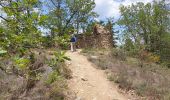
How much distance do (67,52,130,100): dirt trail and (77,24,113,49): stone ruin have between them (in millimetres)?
12728

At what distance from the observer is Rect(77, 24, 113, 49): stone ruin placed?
29875 millimetres

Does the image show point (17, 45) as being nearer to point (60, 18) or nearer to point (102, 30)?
point (102, 30)

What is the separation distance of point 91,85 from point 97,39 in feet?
54.9

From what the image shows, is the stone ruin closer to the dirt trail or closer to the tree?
the tree

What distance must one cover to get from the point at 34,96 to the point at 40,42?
8471mm

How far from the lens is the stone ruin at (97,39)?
29.9m

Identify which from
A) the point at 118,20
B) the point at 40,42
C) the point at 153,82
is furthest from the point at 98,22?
the point at 40,42

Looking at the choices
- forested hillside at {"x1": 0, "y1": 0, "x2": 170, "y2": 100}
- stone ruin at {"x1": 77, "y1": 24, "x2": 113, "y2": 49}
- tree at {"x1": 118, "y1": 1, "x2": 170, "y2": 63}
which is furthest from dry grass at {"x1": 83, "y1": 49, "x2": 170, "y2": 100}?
tree at {"x1": 118, "y1": 1, "x2": 170, "y2": 63}

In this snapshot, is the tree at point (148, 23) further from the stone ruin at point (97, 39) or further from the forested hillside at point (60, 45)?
the stone ruin at point (97, 39)

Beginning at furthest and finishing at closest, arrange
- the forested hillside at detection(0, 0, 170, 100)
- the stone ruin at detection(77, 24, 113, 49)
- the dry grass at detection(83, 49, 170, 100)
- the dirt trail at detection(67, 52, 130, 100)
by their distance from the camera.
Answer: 1. the stone ruin at detection(77, 24, 113, 49)
2. the dry grass at detection(83, 49, 170, 100)
3. the dirt trail at detection(67, 52, 130, 100)
4. the forested hillside at detection(0, 0, 170, 100)

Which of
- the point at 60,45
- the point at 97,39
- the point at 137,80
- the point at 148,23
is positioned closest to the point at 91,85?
the point at 137,80

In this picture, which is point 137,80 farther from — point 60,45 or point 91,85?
point 60,45

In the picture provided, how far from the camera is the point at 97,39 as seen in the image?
30.5 meters

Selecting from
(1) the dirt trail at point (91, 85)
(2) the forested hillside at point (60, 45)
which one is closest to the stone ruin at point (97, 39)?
(2) the forested hillside at point (60, 45)
